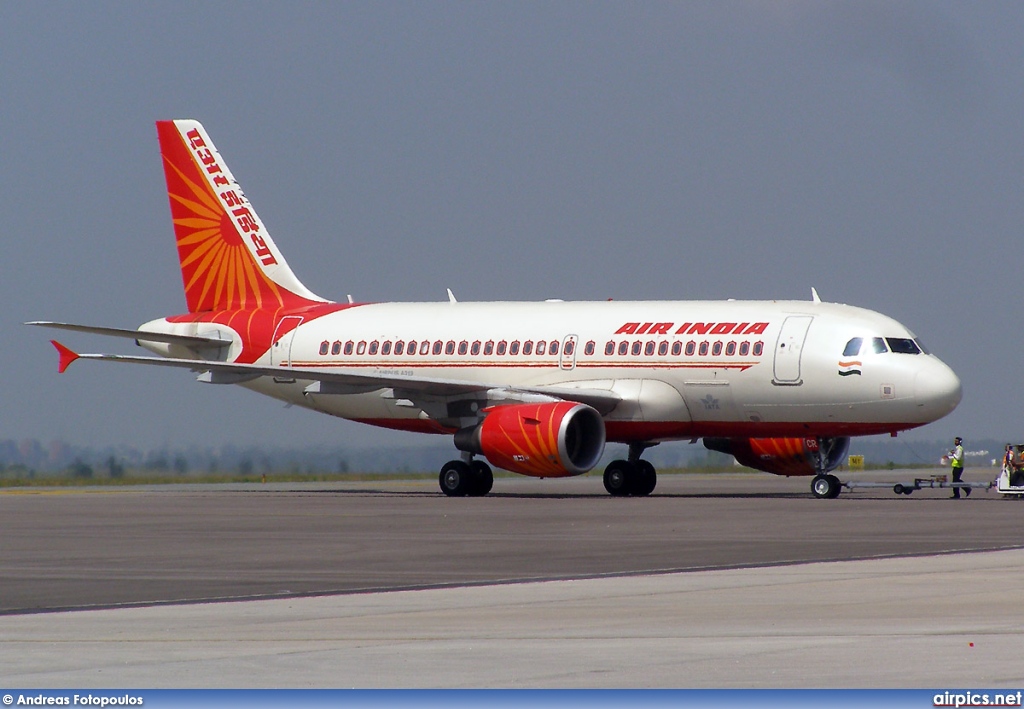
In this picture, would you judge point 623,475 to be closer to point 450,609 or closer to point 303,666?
point 450,609

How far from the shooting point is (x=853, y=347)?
38531mm

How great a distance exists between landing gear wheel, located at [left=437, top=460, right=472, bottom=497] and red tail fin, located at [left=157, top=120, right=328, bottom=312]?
8.46 meters

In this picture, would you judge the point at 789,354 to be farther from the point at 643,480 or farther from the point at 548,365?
the point at 548,365

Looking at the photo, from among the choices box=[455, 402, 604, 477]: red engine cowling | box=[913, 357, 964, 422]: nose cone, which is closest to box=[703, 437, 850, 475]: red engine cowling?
box=[913, 357, 964, 422]: nose cone

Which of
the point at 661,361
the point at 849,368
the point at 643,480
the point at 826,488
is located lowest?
the point at 826,488

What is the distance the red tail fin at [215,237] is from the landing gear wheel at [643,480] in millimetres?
10826

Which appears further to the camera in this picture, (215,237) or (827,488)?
(215,237)

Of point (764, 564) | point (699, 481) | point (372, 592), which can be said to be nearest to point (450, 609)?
point (372, 592)

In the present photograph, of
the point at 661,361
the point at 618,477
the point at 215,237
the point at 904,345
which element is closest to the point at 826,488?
the point at 904,345

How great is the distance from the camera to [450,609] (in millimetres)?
15336

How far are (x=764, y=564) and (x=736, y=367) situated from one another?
19.5 metres

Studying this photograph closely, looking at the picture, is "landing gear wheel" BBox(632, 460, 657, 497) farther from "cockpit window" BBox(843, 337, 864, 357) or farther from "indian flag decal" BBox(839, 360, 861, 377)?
"cockpit window" BBox(843, 337, 864, 357)

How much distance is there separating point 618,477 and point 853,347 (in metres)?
6.98

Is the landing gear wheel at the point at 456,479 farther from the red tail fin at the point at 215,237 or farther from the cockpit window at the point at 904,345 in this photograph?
the cockpit window at the point at 904,345
